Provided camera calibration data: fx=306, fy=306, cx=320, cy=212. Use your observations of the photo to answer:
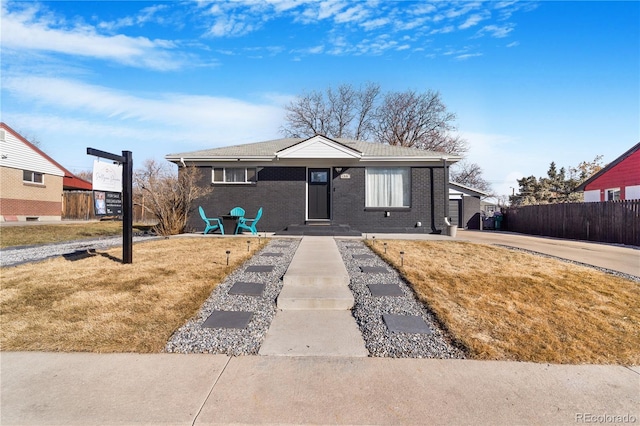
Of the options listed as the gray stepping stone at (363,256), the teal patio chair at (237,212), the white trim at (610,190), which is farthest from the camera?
the white trim at (610,190)

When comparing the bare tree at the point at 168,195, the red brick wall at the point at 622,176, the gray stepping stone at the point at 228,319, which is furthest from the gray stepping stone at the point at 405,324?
the red brick wall at the point at 622,176

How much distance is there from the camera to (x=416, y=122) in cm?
3381

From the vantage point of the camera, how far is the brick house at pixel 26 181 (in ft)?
62.5

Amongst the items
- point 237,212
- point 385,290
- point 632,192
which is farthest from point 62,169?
point 632,192

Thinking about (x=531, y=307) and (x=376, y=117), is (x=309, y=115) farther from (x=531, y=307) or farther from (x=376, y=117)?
(x=531, y=307)

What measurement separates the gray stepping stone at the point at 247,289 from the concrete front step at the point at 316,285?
0.39m

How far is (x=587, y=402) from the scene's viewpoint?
7.93 feet

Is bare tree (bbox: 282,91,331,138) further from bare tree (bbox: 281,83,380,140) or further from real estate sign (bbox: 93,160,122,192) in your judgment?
real estate sign (bbox: 93,160,122,192)

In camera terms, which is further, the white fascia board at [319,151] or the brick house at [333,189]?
the brick house at [333,189]

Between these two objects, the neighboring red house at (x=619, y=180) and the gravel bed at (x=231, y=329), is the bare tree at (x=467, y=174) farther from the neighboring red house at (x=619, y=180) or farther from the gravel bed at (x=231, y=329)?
the gravel bed at (x=231, y=329)

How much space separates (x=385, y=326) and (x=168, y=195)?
10543mm

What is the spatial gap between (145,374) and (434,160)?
42.0 feet

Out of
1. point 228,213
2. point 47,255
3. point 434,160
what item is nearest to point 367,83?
point 434,160

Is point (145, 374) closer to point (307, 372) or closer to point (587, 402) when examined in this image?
point (307, 372)
